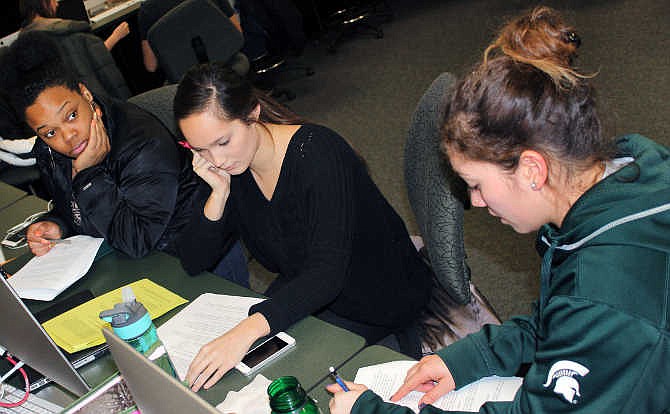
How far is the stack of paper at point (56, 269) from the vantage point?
169cm

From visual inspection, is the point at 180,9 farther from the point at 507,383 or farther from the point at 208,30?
the point at 507,383

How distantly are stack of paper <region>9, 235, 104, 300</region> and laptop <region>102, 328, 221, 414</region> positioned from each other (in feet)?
2.95

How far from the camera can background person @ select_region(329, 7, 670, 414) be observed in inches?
32.6

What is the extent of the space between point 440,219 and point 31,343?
2.75 ft

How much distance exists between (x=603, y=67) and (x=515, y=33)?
2.84 m

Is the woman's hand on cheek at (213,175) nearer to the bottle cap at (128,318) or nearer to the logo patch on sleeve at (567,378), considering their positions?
the bottle cap at (128,318)

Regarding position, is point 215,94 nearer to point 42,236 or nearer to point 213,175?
point 213,175

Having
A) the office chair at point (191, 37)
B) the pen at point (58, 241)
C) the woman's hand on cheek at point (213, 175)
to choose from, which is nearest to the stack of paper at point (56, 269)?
the pen at point (58, 241)

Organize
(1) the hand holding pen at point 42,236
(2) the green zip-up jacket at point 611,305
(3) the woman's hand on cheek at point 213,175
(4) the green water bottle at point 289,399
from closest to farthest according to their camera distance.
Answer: (2) the green zip-up jacket at point 611,305 < (4) the green water bottle at point 289,399 < (3) the woman's hand on cheek at point 213,175 < (1) the hand holding pen at point 42,236

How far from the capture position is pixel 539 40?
1021 millimetres

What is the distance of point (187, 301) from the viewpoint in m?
1.52

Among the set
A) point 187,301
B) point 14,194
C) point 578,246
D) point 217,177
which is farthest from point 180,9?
point 578,246

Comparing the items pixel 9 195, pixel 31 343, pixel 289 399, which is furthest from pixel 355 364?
pixel 9 195

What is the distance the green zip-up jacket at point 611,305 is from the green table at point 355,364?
0.97ft
